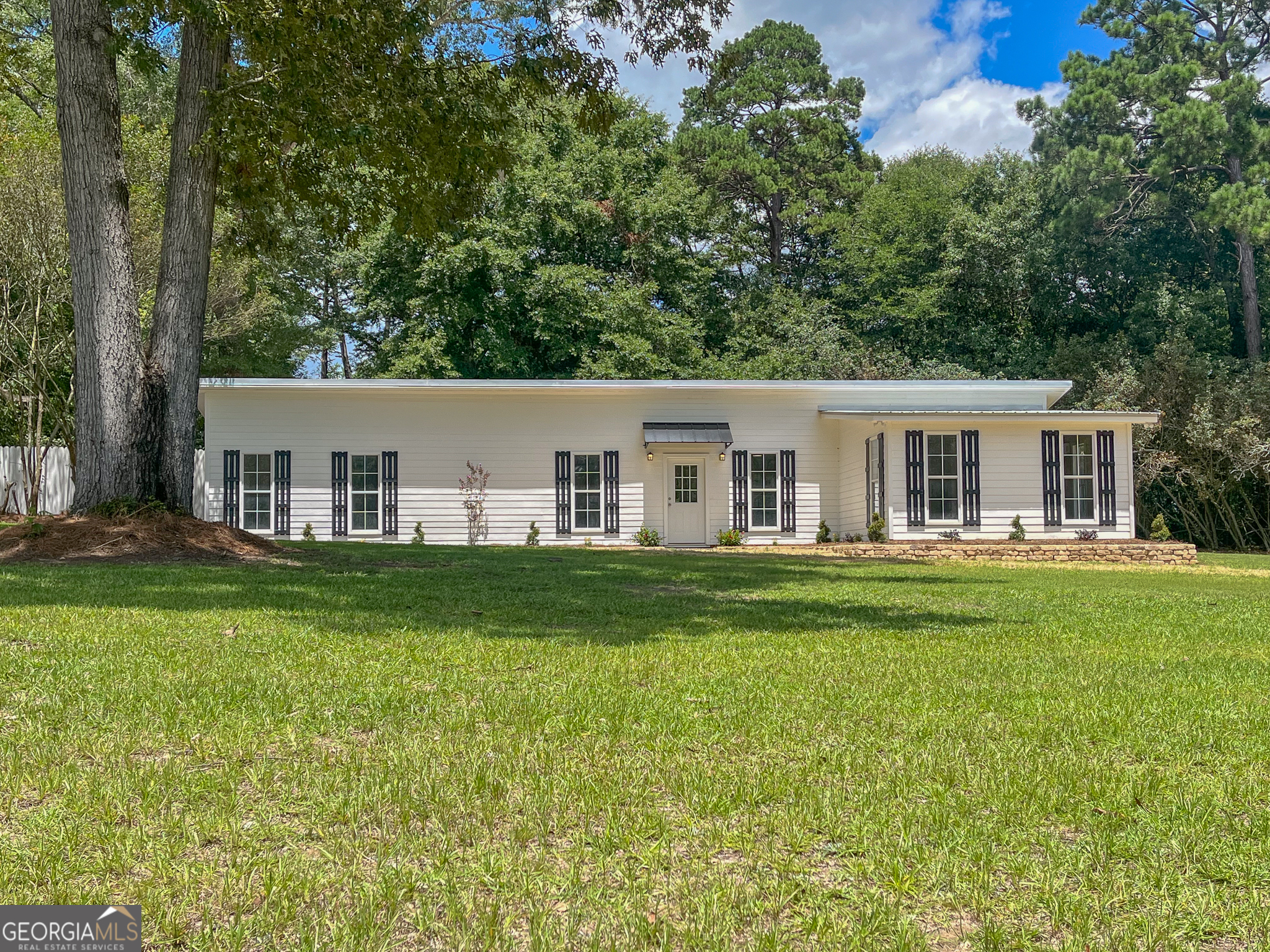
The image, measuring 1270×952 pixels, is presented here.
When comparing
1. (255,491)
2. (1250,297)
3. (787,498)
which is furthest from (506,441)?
(1250,297)

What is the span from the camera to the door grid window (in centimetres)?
2005

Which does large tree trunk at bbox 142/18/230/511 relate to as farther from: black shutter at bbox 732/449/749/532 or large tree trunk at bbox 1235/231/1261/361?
large tree trunk at bbox 1235/231/1261/361

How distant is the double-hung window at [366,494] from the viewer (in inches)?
762

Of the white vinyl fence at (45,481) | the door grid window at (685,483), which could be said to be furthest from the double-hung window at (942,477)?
the white vinyl fence at (45,481)

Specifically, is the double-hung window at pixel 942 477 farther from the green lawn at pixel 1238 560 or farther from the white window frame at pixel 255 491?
the white window frame at pixel 255 491

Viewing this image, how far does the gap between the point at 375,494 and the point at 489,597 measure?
38.3ft

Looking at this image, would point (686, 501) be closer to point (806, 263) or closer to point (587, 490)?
point (587, 490)

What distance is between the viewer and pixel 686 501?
20062mm

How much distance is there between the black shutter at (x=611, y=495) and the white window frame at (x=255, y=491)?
6047 mm

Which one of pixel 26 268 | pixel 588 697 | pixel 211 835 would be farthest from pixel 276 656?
pixel 26 268

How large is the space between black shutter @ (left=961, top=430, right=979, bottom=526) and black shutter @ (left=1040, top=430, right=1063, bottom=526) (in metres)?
1.25

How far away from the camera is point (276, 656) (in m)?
5.11

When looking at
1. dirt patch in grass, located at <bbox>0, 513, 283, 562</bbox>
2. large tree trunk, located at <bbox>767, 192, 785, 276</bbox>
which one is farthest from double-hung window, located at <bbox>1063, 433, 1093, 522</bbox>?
large tree trunk, located at <bbox>767, 192, 785, 276</bbox>

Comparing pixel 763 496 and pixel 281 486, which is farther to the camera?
pixel 763 496
